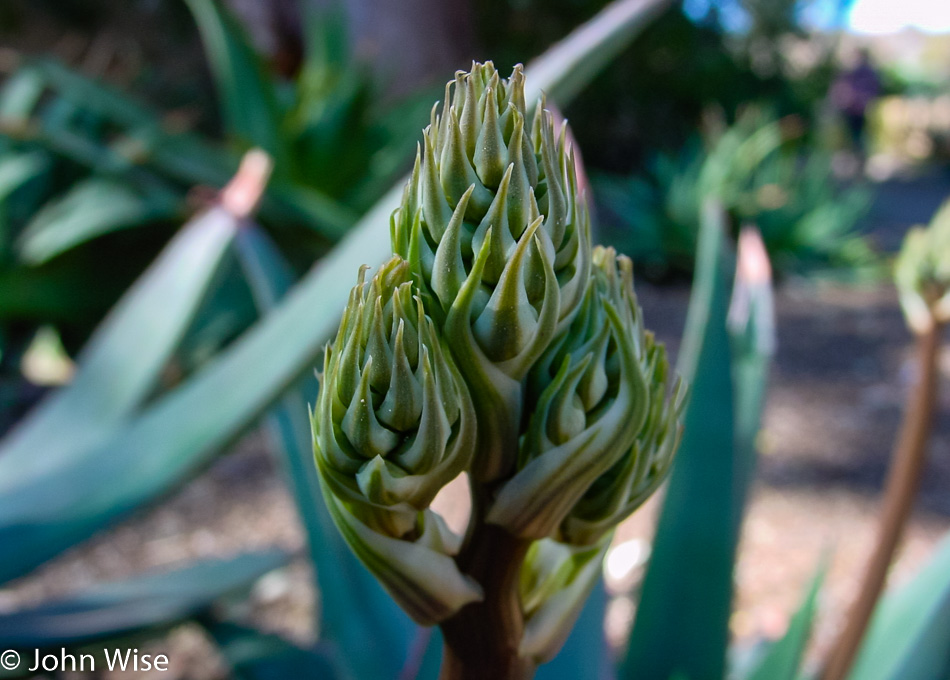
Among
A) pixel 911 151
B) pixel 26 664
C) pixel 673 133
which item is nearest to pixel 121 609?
pixel 26 664

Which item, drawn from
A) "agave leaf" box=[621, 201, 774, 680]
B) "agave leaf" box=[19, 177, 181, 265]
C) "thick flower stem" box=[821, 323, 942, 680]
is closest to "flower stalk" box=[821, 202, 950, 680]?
"thick flower stem" box=[821, 323, 942, 680]

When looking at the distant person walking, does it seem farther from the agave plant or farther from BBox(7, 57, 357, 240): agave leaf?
the agave plant

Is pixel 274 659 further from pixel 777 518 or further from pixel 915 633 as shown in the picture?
pixel 777 518

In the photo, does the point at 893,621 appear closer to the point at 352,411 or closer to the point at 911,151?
the point at 352,411

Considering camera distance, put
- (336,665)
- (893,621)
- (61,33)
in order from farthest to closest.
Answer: (61,33) → (336,665) → (893,621)

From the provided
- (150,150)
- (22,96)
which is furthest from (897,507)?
(22,96)

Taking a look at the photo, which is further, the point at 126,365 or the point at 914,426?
the point at 126,365
